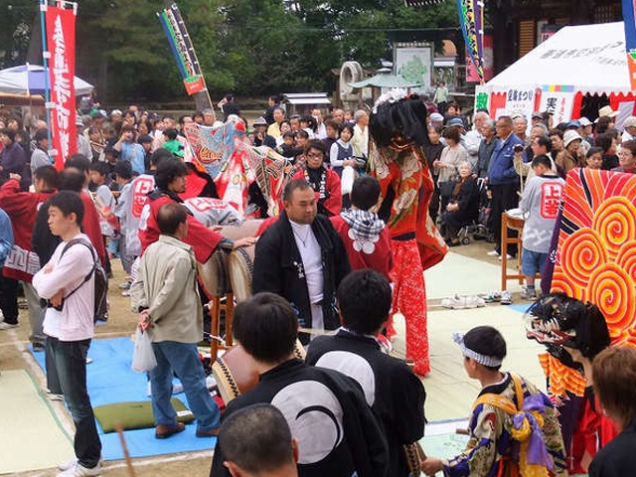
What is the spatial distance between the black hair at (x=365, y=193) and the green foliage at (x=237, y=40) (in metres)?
24.9

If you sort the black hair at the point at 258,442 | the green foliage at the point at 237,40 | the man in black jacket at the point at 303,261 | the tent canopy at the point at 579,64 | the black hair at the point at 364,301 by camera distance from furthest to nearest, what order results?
the green foliage at the point at 237,40, the tent canopy at the point at 579,64, the man in black jacket at the point at 303,261, the black hair at the point at 364,301, the black hair at the point at 258,442

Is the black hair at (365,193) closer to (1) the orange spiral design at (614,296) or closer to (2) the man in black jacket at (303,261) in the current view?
(2) the man in black jacket at (303,261)

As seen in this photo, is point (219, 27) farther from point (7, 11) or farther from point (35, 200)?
point (35, 200)

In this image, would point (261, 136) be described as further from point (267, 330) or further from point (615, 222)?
point (267, 330)

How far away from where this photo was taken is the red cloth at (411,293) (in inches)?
274

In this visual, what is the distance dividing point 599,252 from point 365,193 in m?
1.67

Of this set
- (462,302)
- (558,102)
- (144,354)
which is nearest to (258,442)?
(144,354)

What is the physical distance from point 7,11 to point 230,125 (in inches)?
1039

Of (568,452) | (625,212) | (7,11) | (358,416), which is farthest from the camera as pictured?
(7,11)

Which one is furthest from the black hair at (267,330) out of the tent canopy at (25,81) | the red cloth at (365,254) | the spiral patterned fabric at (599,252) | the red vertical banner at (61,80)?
the tent canopy at (25,81)

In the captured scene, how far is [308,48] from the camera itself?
3547 cm

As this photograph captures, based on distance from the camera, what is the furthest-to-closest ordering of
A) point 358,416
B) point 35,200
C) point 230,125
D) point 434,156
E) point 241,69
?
point 241,69, point 434,156, point 230,125, point 35,200, point 358,416

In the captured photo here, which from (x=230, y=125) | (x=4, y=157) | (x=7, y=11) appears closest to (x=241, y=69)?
(x=7, y=11)

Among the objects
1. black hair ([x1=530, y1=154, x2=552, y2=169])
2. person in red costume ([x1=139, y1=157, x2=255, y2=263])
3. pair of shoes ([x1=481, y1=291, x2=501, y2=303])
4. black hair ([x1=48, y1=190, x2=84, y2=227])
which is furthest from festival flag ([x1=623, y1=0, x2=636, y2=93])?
black hair ([x1=48, y1=190, x2=84, y2=227])
